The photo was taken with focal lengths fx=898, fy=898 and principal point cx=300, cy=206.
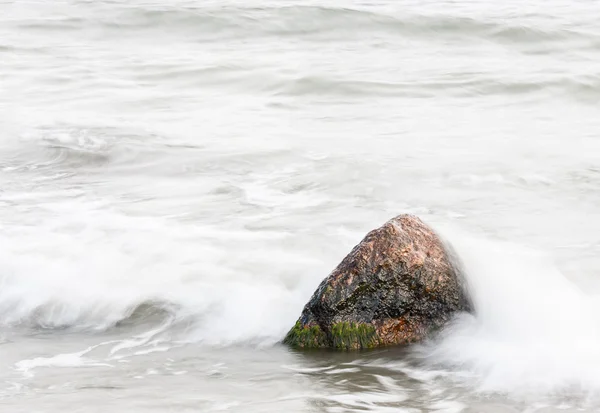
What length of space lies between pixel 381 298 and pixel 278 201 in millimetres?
2562

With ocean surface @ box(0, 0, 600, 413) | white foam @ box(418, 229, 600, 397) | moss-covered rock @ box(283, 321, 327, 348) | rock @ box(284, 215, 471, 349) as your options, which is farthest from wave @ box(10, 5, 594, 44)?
moss-covered rock @ box(283, 321, 327, 348)

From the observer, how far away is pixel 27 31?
527 inches

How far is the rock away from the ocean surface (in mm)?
93

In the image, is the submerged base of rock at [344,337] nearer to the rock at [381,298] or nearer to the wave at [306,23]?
the rock at [381,298]

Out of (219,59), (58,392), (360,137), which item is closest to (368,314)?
(58,392)

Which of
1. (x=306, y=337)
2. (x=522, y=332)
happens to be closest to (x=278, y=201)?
(x=306, y=337)

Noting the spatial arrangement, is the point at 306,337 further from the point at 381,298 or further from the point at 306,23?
the point at 306,23

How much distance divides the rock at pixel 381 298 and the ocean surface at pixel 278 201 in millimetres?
93

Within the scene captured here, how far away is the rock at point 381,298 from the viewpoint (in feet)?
13.1

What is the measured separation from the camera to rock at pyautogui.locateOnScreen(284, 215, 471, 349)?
4.00 meters

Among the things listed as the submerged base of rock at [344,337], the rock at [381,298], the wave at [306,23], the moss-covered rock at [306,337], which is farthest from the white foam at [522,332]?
the wave at [306,23]

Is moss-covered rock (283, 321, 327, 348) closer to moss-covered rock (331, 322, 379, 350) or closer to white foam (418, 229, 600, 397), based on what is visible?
moss-covered rock (331, 322, 379, 350)

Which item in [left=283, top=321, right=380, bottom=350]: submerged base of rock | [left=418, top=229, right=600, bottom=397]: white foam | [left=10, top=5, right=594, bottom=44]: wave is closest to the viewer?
[left=418, top=229, right=600, bottom=397]: white foam

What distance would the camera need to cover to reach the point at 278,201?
6.49 metres
